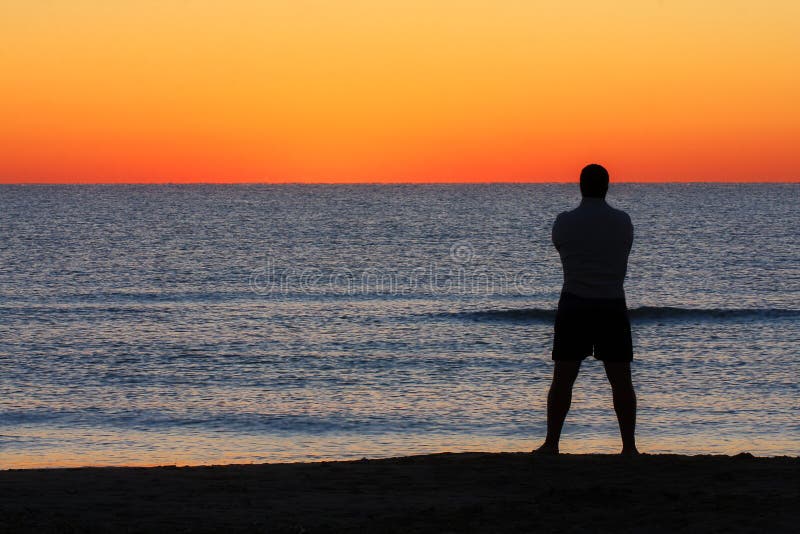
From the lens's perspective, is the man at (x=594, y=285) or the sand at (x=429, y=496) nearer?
the sand at (x=429, y=496)

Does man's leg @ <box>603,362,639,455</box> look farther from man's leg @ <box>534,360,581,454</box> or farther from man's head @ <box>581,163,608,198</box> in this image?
man's head @ <box>581,163,608,198</box>

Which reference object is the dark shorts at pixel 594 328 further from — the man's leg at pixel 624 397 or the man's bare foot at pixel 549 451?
the man's bare foot at pixel 549 451

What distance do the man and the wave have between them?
72.5 feet

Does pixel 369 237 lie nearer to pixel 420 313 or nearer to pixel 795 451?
pixel 420 313

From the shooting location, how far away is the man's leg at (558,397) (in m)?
7.21

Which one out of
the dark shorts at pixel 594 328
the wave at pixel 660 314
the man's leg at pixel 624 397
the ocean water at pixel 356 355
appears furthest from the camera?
the wave at pixel 660 314

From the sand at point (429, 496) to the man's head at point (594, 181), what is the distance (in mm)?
1761

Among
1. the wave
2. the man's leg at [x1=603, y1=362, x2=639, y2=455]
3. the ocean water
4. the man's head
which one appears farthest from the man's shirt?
the wave

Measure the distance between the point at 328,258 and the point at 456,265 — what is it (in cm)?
816

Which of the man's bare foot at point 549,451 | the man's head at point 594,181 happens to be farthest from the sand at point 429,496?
the man's head at point 594,181

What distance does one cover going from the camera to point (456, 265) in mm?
50688

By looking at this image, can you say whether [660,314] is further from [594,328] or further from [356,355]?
[594,328]

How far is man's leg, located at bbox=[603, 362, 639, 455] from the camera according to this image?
7152 mm

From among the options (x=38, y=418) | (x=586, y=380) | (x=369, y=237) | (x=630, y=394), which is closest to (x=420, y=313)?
(x=586, y=380)
